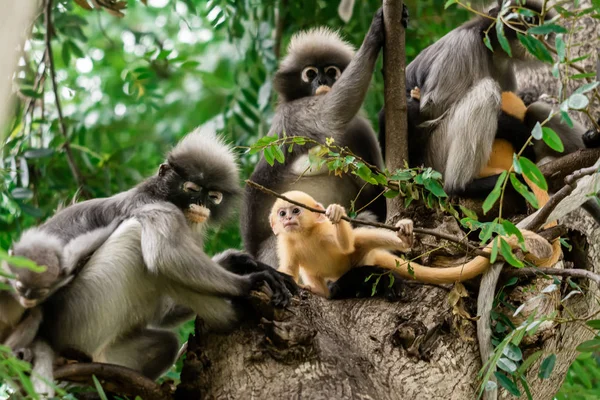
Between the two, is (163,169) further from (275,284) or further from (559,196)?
(559,196)

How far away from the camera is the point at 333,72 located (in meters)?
5.86

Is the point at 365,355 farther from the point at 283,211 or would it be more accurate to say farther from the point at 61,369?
the point at 61,369

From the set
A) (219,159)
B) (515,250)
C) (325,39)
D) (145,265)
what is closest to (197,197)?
(219,159)

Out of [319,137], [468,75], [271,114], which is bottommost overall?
[271,114]

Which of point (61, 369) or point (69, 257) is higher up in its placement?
point (69, 257)

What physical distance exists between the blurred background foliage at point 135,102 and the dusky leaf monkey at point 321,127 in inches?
11.7

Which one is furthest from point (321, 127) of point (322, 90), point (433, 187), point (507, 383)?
point (507, 383)

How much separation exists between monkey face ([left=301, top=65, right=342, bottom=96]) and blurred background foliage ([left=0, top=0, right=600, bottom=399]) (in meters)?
0.64

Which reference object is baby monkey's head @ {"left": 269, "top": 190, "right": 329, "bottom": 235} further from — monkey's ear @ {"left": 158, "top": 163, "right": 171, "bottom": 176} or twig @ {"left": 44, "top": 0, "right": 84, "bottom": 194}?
twig @ {"left": 44, "top": 0, "right": 84, "bottom": 194}

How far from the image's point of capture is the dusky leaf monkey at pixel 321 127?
5.13 metres

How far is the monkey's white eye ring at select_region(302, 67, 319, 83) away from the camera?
5879 millimetres

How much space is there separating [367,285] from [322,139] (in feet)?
5.04

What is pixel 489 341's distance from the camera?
353 centimetres

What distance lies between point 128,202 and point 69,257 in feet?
1.64
